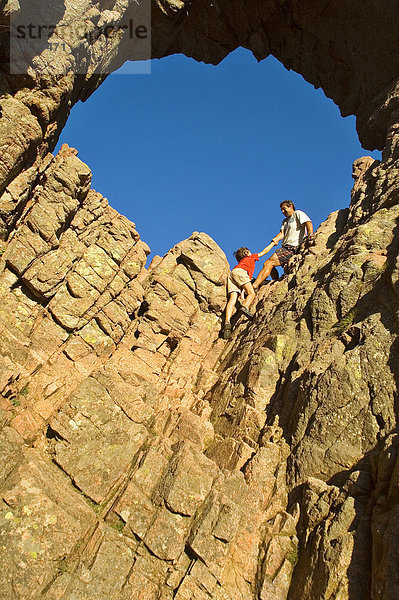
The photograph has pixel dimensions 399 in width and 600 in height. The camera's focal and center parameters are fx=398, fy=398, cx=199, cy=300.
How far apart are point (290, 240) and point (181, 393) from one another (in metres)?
11.8

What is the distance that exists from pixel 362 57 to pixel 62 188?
2113cm

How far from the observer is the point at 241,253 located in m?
24.2

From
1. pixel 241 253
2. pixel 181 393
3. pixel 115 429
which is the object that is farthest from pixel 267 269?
pixel 115 429

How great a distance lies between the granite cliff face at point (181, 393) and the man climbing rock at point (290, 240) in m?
1.31

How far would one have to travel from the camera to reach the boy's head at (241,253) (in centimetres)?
2417

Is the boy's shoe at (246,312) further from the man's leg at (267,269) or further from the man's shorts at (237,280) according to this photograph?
the man's leg at (267,269)

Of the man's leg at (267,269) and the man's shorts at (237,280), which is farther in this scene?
the man's leg at (267,269)

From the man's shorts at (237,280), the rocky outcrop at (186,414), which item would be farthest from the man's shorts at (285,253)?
the man's shorts at (237,280)

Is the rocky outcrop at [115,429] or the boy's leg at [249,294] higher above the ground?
the boy's leg at [249,294]

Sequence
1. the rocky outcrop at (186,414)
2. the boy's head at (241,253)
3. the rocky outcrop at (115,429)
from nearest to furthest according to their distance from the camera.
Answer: the rocky outcrop at (186,414) < the rocky outcrop at (115,429) < the boy's head at (241,253)

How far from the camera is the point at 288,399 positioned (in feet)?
45.3

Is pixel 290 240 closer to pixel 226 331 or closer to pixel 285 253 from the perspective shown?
pixel 285 253

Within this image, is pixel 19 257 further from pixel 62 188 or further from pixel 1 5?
pixel 1 5

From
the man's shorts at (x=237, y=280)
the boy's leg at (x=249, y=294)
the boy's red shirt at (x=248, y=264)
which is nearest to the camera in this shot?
the boy's leg at (x=249, y=294)
